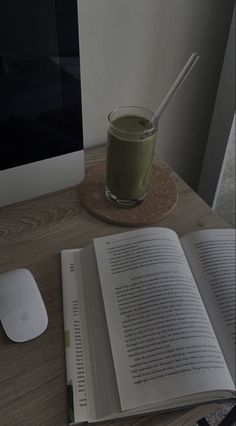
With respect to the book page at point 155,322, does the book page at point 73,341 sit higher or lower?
lower

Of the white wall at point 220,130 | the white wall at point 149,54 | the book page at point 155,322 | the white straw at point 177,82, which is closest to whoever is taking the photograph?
the book page at point 155,322

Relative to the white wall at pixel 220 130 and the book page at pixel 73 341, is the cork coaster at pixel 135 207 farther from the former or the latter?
the white wall at pixel 220 130

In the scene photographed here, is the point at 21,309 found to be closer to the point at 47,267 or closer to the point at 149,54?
the point at 47,267

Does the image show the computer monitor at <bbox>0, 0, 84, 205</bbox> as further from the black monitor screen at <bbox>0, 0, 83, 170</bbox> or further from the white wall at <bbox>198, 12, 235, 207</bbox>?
the white wall at <bbox>198, 12, 235, 207</bbox>

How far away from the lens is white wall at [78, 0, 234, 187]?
818 millimetres

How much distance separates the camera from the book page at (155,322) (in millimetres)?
498

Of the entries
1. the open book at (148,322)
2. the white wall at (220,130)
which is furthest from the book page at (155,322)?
the white wall at (220,130)

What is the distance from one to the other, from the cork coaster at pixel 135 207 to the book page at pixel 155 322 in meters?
0.08

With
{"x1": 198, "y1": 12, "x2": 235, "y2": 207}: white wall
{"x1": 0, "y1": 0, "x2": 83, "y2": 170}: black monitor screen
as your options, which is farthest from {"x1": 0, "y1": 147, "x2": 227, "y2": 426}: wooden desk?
{"x1": 198, "y1": 12, "x2": 235, "y2": 207}: white wall

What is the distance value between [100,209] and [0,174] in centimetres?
20

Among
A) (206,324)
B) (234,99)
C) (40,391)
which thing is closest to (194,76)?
(234,99)

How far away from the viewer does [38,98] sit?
0.63 meters

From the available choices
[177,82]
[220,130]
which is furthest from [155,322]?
[220,130]

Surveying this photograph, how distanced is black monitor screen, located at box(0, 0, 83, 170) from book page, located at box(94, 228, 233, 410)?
187 mm
